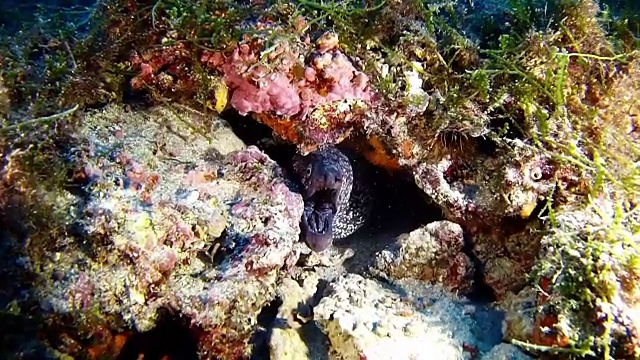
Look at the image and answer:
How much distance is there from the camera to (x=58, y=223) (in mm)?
2633

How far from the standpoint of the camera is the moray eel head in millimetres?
3691

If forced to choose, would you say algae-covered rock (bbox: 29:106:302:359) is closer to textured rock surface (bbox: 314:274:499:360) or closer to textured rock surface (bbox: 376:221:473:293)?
textured rock surface (bbox: 314:274:499:360)

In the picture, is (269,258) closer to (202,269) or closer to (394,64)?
(202,269)

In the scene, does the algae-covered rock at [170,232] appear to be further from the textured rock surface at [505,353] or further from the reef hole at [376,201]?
the textured rock surface at [505,353]

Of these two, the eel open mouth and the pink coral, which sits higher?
the pink coral

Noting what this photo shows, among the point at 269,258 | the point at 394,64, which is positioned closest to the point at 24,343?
the point at 269,258

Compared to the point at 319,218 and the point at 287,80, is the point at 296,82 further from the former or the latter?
the point at 319,218

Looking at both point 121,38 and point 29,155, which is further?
point 121,38

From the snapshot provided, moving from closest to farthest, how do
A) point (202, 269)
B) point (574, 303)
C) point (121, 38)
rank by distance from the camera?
point (574, 303)
point (202, 269)
point (121, 38)

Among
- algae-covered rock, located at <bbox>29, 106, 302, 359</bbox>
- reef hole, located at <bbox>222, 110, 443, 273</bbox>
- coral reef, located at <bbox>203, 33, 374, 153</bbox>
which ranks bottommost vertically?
reef hole, located at <bbox>222, 110, 443, 273</bbox>

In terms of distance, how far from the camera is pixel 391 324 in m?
2.90

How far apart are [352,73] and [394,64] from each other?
0.35 m

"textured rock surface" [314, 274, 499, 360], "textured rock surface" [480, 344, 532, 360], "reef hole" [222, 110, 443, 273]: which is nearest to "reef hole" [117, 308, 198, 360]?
"textured rock surface" [314, 274, 499, 360]

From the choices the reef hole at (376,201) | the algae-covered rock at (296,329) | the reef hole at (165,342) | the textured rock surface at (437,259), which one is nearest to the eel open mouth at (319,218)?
the reef hole at (376,201)
